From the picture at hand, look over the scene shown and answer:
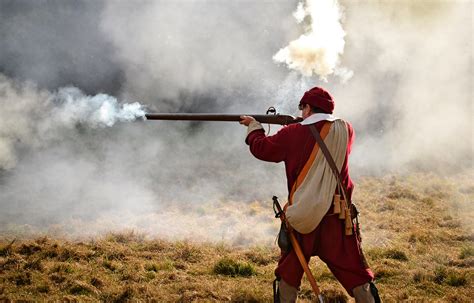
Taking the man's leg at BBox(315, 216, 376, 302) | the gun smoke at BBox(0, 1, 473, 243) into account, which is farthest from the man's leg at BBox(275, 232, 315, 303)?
the gun smoke at BBox(0, 1, 473, 243)

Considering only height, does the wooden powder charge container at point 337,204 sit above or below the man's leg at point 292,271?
above

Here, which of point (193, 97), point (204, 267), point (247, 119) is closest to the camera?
point (247, 119)

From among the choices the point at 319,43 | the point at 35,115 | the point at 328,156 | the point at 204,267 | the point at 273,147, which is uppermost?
the point at 319,43

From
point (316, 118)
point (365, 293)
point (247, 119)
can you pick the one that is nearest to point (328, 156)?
point (316, 118)

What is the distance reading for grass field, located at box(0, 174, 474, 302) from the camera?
5.07 meters

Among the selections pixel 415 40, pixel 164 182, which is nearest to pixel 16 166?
pixel 164 182

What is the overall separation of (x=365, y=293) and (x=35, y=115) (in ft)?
33.2

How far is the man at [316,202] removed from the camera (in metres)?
3.56

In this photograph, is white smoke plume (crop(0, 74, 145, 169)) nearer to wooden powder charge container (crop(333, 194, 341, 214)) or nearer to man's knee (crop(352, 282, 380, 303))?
wooden powder charge container (crop(333, 194, 341, 214))

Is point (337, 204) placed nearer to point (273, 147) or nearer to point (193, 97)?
point (273, 147)

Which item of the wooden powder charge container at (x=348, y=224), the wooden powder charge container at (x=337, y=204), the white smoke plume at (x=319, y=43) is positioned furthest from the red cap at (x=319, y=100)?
the white smoke plume at (x=319, y=43)

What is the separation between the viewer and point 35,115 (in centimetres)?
1142

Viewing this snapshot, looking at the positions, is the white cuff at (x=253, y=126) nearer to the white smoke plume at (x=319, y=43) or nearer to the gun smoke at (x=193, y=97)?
the gun smoke at (x=193, y=97)

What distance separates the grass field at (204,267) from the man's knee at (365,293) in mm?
1470
